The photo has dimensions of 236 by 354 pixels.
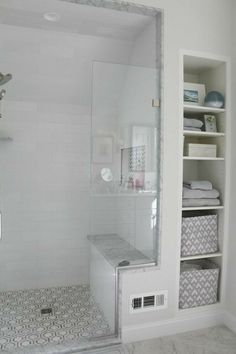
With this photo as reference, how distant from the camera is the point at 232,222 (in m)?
2.39

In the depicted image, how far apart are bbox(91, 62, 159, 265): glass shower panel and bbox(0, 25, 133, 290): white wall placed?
0.38 m

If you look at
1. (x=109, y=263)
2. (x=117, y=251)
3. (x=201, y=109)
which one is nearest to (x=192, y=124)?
(x=201, y=109)

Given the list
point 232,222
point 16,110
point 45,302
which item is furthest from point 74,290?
point 16,110

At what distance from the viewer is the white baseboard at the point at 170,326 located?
219 centimetres

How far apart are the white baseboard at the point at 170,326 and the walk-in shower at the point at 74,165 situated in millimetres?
111

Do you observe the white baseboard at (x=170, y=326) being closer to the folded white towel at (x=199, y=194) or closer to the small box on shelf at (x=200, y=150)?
the folded white towel at (x=199, y=194)

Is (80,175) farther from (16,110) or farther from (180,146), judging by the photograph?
(180,146)

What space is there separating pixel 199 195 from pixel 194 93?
848 millimetres

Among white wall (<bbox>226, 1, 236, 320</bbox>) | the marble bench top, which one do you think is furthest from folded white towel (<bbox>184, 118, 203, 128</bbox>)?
the marble bench top

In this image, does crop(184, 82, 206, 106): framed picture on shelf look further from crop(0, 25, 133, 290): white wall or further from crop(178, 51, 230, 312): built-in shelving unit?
crop(0, 25, 133, 290): white wall

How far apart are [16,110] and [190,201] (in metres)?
1.80

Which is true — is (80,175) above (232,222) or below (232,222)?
above

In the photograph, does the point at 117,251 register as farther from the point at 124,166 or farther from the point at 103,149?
the point at 103,149

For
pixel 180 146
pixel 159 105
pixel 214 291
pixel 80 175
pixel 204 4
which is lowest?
pixel 214 291
